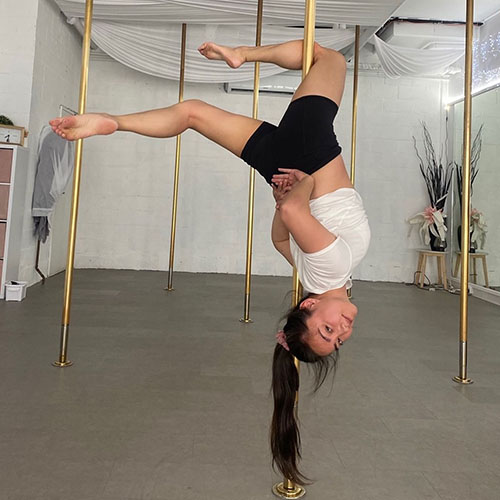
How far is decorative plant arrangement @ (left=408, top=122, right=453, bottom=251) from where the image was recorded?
6.46 meters

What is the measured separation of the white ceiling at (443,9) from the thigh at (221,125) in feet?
14.0

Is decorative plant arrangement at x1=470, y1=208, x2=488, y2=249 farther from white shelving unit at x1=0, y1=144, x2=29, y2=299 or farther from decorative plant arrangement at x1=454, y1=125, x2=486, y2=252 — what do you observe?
white shelving unit at x1=0, y1=144, x2=29, y2=299

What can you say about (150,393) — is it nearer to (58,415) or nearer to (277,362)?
(58,415)

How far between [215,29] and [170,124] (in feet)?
13.4

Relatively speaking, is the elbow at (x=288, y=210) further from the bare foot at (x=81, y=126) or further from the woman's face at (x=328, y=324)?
the bare foot at (x=81, y=126)

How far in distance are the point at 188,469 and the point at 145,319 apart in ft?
→ 8.00

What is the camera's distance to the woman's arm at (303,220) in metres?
1.64

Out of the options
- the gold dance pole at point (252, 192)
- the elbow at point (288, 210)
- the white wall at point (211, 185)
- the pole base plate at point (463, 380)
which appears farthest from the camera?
the white wall at point (211, 185)

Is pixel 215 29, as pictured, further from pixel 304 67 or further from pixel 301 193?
pixel 301 193

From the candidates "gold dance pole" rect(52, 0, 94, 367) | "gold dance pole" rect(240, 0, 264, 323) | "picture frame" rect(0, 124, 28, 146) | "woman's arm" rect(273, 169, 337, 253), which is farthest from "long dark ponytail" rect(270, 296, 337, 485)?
"picture frame" rect(0, 124, 28, 146)

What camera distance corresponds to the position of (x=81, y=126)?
1.93m

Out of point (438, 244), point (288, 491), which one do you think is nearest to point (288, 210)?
point (288, 491)

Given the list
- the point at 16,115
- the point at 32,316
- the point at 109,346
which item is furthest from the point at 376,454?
the point at 16,115

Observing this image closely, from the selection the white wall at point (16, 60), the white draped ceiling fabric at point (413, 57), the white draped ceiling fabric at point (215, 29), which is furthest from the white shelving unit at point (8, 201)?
the white draped ceiling fabric at point (413, 57)
